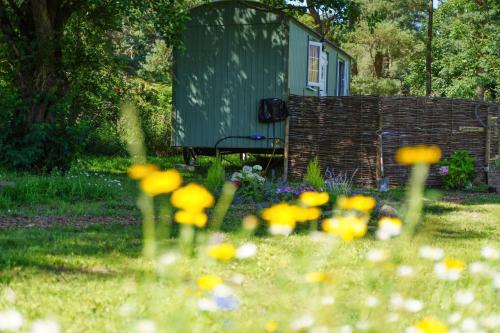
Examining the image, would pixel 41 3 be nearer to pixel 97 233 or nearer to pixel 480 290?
pixel 97 233

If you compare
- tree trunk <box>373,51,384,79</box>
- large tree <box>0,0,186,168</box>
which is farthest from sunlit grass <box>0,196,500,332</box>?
tree trunk <box>373,51,384,79</box>

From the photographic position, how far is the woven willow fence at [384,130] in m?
10.6

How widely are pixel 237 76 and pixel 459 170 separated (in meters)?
4.35

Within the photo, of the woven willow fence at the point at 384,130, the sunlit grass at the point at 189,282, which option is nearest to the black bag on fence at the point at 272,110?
the woven willow fence at the point at 384,130

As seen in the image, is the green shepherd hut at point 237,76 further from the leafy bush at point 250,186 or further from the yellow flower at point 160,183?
the yellow flower at point 160,183

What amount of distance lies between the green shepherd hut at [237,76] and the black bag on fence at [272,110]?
12 millimetres

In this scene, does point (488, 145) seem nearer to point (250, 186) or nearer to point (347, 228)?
point (250, 186)

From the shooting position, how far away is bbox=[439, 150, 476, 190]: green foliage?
34.0 ft

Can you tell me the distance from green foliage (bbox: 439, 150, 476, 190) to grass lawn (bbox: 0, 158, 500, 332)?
3.99 m

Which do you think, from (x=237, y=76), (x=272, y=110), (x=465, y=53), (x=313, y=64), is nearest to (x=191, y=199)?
(x=272, y=110)

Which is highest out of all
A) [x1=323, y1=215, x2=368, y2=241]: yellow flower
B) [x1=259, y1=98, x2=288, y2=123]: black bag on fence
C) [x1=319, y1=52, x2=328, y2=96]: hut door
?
[x1=319, y1=52, x2=328, y2=96]: hut door

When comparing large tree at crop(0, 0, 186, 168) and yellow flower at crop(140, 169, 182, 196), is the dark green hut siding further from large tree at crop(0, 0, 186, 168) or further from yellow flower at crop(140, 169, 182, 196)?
yellow flower at crop(140, 169, 182, 196)

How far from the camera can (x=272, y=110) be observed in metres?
11.3

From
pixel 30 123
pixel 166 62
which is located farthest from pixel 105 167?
pixel 166 62
